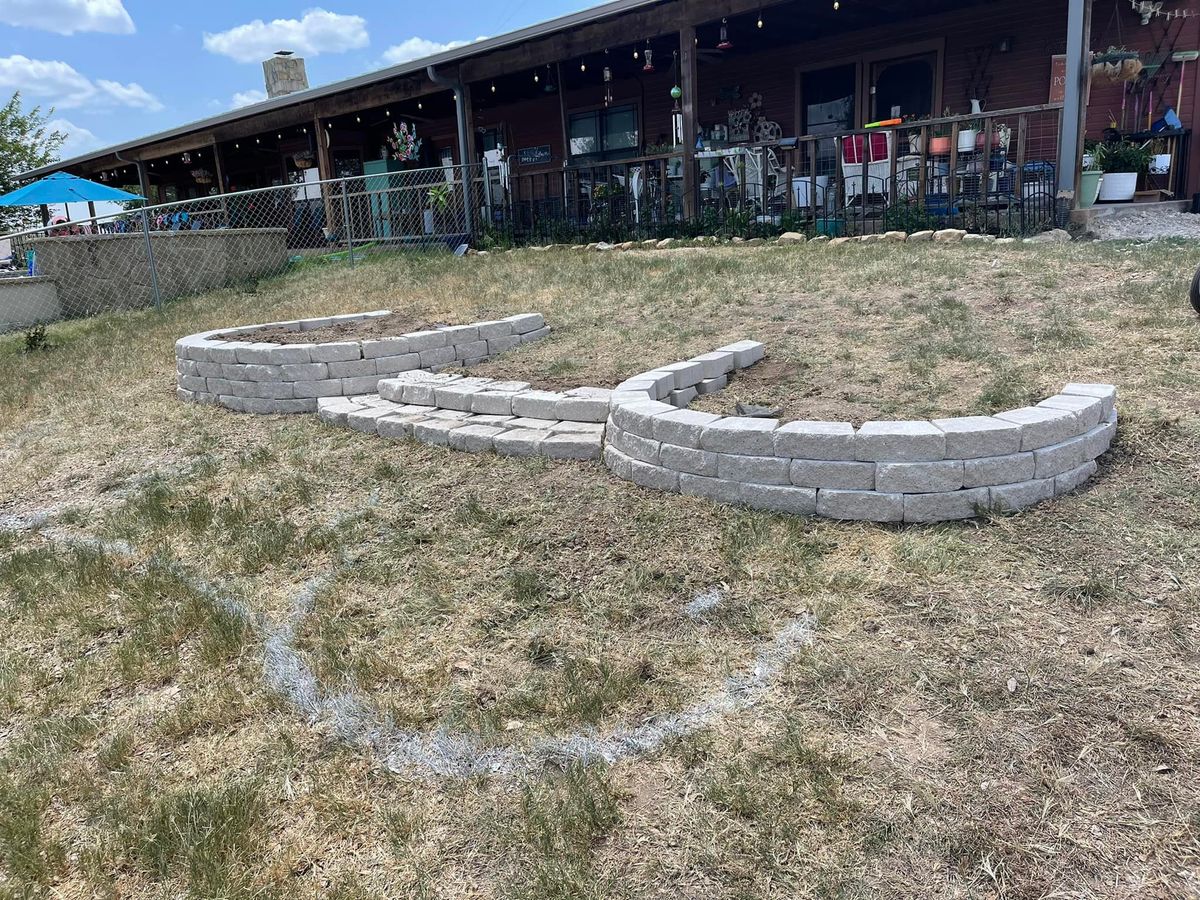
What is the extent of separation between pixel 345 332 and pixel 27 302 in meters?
7.16

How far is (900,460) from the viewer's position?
11.1 feet

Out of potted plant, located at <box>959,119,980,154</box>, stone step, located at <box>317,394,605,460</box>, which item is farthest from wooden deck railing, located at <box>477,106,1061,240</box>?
stone step, located at <box>317,394,605,460</box>

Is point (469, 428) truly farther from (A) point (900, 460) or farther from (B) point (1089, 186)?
(B) point (1089, 186)

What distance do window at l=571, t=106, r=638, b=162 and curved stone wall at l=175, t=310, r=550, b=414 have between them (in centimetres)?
1022

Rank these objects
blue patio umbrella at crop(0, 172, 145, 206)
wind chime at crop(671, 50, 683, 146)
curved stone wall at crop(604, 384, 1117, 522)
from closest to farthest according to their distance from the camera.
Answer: curved stone wall at crop(604, 384, 1117, 522) < wind chime at crop(671, 50, 683, 146) < blue patio umbrella at crop(0, 172, 145, 206)

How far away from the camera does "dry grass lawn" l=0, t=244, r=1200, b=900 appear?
2.07 meters

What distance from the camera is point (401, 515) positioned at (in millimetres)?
4047

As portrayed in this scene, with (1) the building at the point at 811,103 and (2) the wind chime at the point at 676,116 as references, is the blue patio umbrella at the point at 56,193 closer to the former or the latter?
(1) the building at the point at 811,103

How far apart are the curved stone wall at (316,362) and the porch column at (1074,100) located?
6.29m

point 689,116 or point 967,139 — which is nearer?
point 967,139

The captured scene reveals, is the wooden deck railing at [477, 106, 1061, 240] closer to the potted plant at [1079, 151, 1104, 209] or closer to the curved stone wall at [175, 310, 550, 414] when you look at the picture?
the potted plant at [1079, 151, 1104, 209]

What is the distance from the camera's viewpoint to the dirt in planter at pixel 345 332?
22.0 feet

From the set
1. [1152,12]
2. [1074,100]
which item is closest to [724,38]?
[1074,100]

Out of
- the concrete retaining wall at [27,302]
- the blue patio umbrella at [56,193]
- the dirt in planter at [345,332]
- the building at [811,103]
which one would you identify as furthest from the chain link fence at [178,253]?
the dirt in planter at [345,332]
